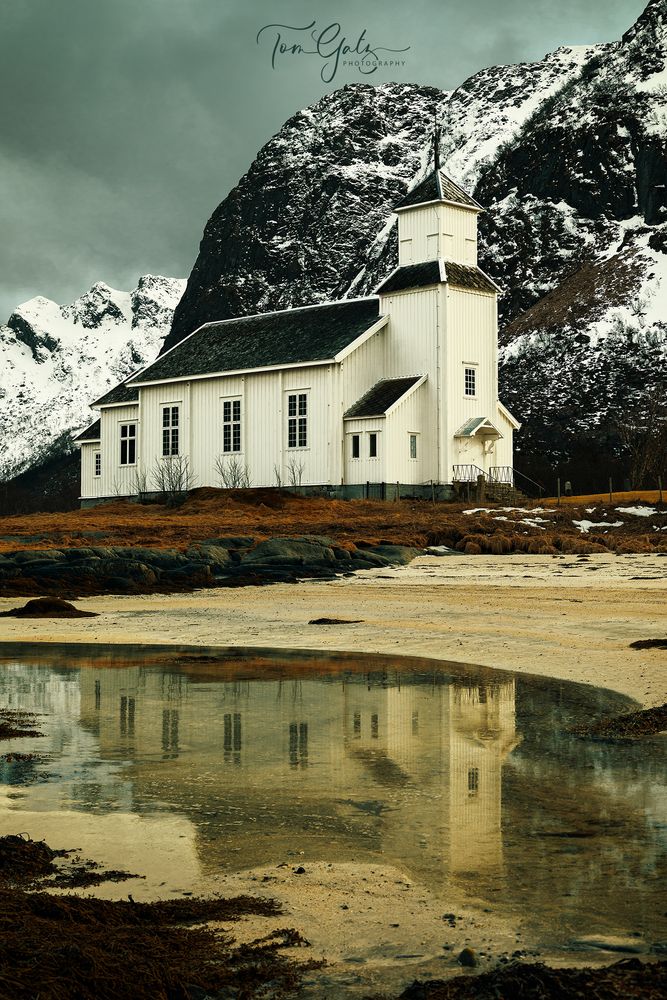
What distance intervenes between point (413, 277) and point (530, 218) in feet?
272

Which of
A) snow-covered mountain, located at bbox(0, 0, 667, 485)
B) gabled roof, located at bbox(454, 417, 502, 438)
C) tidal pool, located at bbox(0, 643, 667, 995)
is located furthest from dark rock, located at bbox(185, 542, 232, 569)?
snow-covered mountain, located at bbox(0, 0, 667, 485)

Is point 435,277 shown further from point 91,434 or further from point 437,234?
point 91,434

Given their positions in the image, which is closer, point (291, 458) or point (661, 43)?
point (291, 458)

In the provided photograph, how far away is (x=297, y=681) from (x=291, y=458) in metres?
40.4

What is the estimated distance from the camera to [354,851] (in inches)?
217

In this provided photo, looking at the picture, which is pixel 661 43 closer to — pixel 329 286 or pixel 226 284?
pixel 329 286

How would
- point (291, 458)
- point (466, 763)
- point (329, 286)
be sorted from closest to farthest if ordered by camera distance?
point (466, 763) < point (291, 458) < point (329, 286)

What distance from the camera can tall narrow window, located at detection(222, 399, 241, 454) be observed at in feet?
177

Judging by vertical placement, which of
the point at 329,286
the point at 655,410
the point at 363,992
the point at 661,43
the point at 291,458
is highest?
the point at 661,43

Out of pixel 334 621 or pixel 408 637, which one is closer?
pixel 408 637

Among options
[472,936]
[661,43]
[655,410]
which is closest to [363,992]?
[472,936]

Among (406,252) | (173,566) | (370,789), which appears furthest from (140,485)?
(370,789)

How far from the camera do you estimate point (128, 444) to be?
60156 mm

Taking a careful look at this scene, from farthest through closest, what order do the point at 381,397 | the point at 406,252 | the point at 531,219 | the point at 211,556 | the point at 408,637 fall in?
the point at 531,219
the point at 406,252
the point at 381,397
the point at 211,556
the point at 408,637
